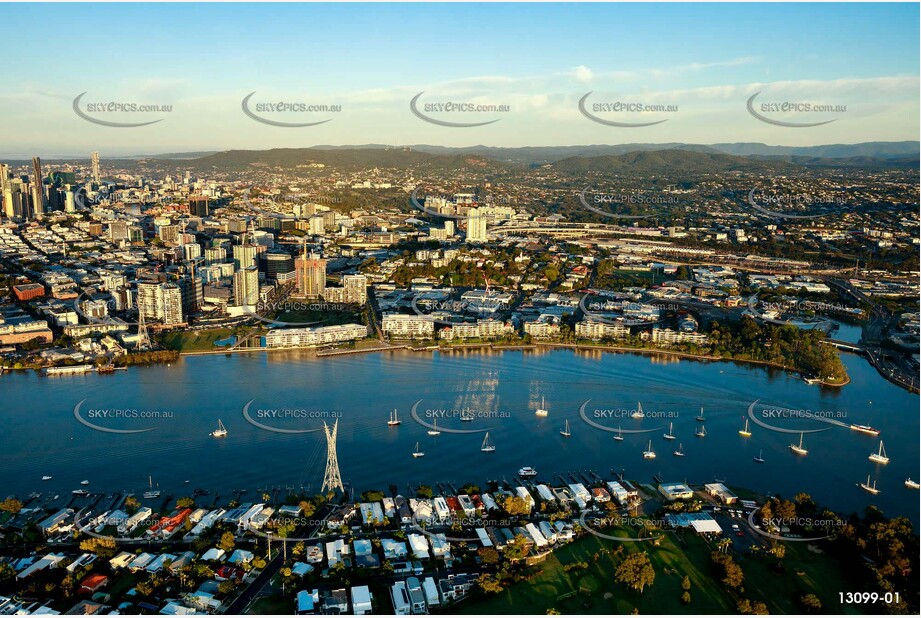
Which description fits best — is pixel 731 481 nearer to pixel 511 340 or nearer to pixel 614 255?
pixel 511 340

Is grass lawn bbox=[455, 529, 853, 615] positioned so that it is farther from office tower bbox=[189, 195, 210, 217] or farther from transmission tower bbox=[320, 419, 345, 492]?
office tower bbox=[189, 195, 210, 217]

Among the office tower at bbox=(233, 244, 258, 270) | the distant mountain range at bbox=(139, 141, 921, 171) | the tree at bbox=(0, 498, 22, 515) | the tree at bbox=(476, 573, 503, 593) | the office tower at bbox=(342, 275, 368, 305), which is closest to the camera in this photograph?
the tree at bbox=(476, 573, 503, 593)

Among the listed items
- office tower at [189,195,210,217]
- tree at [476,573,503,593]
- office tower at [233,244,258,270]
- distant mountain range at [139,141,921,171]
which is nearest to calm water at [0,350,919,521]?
tree at [476,573,503,593]

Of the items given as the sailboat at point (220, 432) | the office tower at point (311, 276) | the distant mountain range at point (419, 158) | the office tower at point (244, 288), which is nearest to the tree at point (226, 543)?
the sailboat at point (220, 432)

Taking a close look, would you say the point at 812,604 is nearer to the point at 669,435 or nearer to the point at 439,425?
the point at 669,435

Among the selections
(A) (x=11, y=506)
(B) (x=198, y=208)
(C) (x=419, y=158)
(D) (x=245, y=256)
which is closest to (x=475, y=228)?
(D) (x=245, y=256)

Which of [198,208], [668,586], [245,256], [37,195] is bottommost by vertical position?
[668,586]
